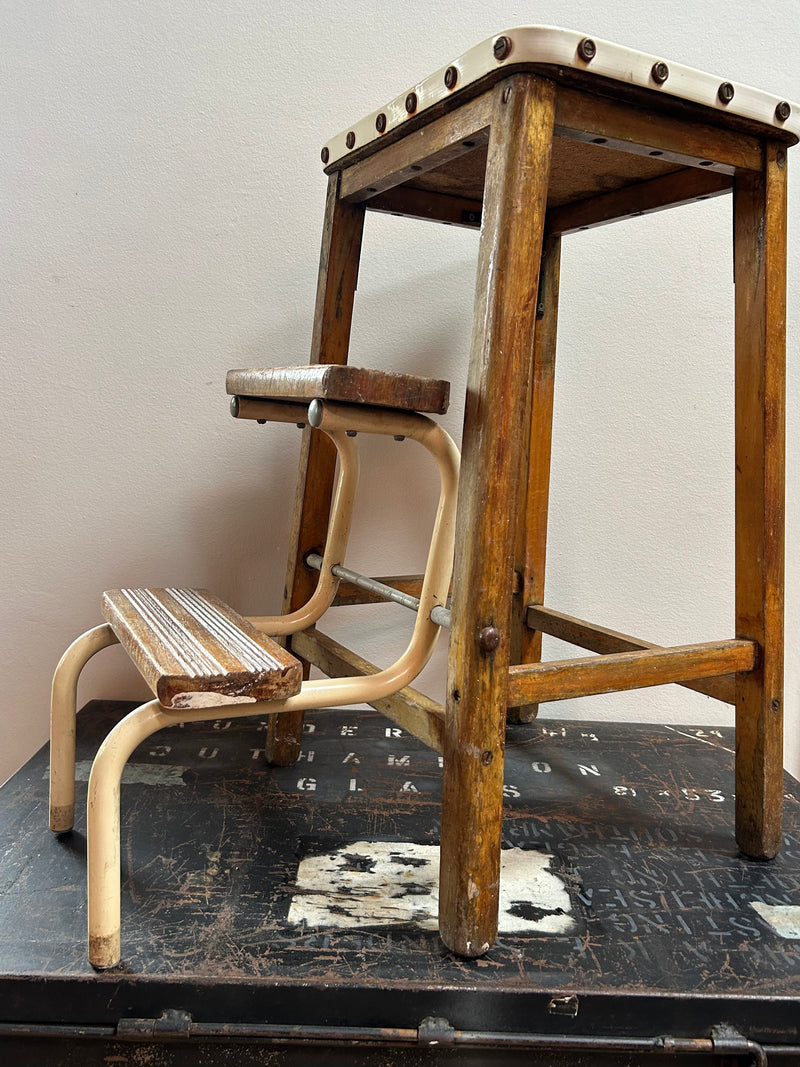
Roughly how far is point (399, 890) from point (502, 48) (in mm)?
885

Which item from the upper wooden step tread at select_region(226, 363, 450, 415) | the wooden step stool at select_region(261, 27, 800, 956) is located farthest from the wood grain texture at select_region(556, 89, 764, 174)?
the upper wooden step tread at select_region(226, 363, 450, 415)

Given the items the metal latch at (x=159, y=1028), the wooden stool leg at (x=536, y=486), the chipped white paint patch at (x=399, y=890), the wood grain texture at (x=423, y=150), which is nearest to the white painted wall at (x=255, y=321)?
the wooden stool leg at (x=536, y=486)

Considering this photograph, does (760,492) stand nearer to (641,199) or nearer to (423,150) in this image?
(641,199)

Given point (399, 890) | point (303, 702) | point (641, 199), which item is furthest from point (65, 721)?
point (641, 199)

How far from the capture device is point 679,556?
5.41ft

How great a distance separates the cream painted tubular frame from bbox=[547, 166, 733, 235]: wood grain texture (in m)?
0.50

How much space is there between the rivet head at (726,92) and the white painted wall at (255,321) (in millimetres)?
643

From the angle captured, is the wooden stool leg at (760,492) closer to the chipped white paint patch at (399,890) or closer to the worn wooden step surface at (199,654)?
the chipped white paint patch at (399,890)

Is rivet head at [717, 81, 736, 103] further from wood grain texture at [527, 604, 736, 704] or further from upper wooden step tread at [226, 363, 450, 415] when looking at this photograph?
wood grain texture at [527, 604, 736, 704]

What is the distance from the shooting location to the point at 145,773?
1.26m

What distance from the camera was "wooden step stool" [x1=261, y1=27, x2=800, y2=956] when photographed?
33.2 inches

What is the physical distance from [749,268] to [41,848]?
1111mm

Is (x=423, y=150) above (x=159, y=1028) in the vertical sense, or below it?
above

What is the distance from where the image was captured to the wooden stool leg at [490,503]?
0.84 m
